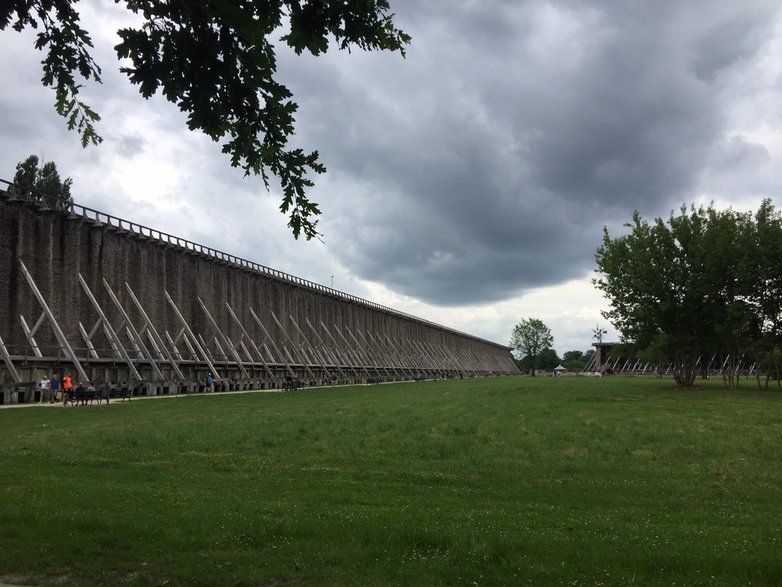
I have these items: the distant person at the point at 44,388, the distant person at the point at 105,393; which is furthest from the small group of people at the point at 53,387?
the distant person at the point at 105,393

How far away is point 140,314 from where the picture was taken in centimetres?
5378

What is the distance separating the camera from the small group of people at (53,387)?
112ft

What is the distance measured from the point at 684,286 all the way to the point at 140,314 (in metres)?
46.7

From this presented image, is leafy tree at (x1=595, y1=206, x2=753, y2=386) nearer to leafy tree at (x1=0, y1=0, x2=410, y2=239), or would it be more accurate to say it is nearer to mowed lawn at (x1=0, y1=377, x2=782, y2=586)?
mowed lawn at (x1=0, y1=377, x2=782, y2=586)

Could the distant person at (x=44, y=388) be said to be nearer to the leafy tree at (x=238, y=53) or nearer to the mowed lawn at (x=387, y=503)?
the mowed lawn at (x=387, y=503)

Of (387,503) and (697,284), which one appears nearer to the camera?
(387,503)

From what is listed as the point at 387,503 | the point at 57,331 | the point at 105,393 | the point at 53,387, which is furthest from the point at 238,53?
the point at 57,331

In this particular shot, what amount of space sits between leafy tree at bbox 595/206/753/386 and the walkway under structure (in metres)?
Result: 32.9

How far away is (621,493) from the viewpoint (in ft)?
39.7

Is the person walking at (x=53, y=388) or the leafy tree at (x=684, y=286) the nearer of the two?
the person walking at (x=53, y=388)

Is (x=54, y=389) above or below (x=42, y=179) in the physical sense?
below

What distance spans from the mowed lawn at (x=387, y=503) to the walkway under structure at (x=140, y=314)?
71.6ft

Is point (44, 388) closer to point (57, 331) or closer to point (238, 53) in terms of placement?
point (57, 331)

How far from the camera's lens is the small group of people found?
34.1m
